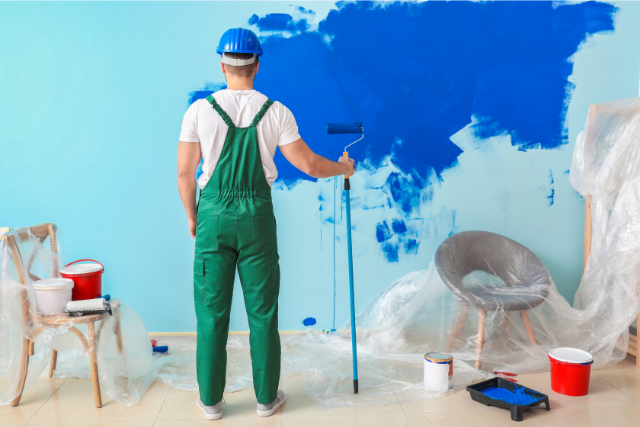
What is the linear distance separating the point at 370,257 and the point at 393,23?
131 cm

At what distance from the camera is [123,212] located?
2.82 metres

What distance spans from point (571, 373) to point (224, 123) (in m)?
1.77

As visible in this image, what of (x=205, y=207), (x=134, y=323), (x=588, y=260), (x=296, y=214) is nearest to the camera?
(x=205, y=207)

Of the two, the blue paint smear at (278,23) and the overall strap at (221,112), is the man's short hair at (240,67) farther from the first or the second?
the blue paint smear at (278,23)

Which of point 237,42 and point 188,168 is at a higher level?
point 237,42

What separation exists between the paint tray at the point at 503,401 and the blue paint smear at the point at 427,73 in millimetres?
1072

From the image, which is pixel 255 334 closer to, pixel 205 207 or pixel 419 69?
pixel 205 207

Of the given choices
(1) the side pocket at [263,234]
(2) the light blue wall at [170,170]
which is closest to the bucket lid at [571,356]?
(2) the light blue wall at [170,170]

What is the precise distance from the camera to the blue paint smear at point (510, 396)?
2047mm

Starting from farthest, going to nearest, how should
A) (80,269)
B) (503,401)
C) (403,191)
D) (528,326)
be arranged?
(403,191)
(528,326)
(80,269)
(503,401)

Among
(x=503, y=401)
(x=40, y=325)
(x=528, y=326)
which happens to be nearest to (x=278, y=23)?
(x=40, y=325)

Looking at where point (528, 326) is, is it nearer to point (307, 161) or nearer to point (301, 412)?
point (301, 412)

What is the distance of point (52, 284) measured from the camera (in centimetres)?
210

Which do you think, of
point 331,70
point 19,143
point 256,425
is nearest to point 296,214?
point 331,70
